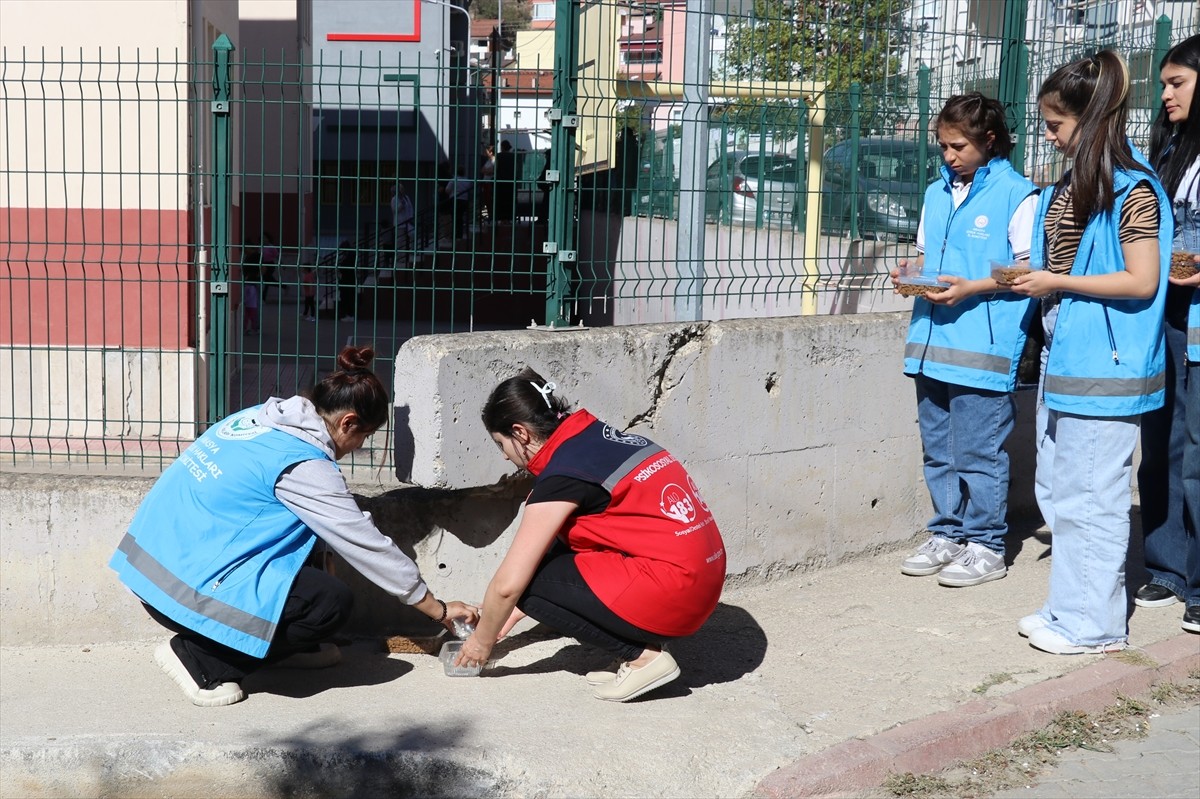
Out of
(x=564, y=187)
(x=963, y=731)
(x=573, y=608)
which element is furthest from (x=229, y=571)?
(x=963, y=731)

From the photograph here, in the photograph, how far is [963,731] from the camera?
3709 mm

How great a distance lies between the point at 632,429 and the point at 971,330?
1.33m

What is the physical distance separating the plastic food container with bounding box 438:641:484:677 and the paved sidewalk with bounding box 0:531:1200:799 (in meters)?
0.05

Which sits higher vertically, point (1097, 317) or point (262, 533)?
point (1097, 317)

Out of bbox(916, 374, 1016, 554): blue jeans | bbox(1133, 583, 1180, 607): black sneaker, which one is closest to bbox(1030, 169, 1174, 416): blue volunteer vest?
bbox(916, 374, 1016, 554): blue jeans

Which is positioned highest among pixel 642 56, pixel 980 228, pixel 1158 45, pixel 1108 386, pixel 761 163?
pixel 1158 45

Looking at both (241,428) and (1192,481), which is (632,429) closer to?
(241,428)

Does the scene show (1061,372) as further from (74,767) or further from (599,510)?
(74,767)

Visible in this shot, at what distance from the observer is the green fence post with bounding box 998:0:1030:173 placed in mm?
5875

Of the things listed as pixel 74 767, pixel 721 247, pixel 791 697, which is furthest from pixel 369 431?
pixel 721 247

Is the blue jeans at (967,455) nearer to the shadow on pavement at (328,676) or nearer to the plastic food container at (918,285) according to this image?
the plastic food container at (918,285)

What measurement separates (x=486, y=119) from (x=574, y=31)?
0.70 meters

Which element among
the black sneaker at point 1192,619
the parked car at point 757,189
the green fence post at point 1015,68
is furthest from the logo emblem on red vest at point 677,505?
the green fence post at point 1015,68

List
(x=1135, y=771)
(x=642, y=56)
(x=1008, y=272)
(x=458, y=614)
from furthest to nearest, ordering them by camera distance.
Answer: (x=642, y=56)
(x=458, y=614)
(x=1008, y=272)
(x=1135, y=771)
